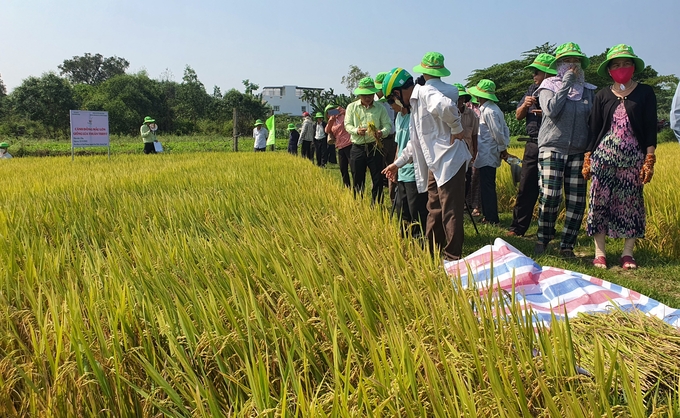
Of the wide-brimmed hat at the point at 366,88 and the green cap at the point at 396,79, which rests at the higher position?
the wide-brimmed hat at the point at 366,88

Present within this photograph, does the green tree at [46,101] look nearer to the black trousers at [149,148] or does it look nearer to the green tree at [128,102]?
the green tree at [128,102]

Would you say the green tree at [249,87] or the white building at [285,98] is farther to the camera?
the white building at [285,98]

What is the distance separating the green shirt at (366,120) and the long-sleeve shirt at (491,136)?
0.94 meters

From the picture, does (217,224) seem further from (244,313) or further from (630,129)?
(630,129)

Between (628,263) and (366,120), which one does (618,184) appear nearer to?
(628,263)

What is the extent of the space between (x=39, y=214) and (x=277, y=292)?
2454 millimetres

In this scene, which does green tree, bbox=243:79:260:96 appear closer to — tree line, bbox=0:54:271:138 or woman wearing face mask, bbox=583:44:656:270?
tree line, bbox=0:54:271:138

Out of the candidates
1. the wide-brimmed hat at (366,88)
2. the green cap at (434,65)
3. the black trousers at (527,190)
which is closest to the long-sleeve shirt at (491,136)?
the black trousers at (527,190)

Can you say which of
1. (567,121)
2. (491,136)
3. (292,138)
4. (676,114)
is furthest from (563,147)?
(292,138)

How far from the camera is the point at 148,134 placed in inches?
494

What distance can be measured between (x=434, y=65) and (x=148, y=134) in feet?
36.6

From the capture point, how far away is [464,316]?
1.22m

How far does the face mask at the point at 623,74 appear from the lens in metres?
3.00

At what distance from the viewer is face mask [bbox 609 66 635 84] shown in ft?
9.84
